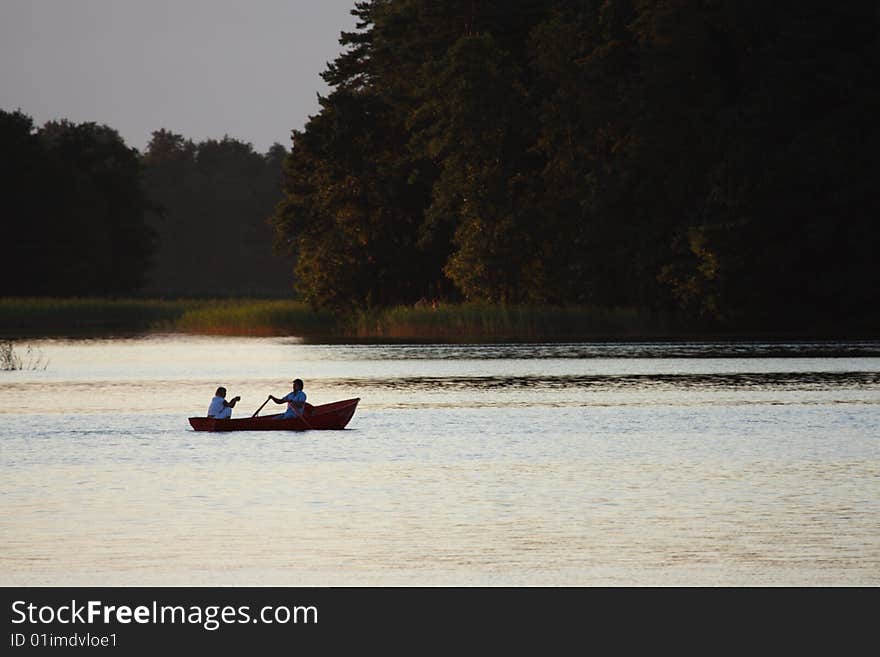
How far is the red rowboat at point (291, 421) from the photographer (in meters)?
35.8

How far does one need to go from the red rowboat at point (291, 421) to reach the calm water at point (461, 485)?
30cm

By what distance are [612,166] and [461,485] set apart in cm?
5692

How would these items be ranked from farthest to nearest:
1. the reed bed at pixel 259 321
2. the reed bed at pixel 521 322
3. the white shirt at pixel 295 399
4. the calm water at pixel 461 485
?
the reed bed at pixel 259 321, the reed bed at pixel 521 322, the white shirt at pixel 295 399, the calm water at pixel 461 485

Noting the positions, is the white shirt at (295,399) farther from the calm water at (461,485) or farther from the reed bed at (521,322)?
the reed bed at (521,322)

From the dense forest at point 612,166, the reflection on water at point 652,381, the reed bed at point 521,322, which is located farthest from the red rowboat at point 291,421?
the reed bed at point 521,322

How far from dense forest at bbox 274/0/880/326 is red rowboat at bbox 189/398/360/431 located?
40858mm

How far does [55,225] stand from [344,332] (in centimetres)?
5253

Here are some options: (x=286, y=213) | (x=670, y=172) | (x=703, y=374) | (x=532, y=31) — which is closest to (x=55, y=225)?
(x=286, y=213)

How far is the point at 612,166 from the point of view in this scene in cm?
8175

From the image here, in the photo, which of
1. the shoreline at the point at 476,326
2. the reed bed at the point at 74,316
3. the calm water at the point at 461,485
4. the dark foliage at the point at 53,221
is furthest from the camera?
the dark foliage at the point at 53,221

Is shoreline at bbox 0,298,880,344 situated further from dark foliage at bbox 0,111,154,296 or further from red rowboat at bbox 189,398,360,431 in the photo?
red rowboat at bbox 189,398,360,431

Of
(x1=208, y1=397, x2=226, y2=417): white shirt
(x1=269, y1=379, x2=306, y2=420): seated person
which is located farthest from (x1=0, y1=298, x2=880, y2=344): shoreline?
(x1=208, y1=397, x2=226, y2=417): white shirt

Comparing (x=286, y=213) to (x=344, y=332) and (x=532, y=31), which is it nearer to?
(x=344, y=332)

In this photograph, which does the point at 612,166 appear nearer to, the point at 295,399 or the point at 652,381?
the point at 652,381
